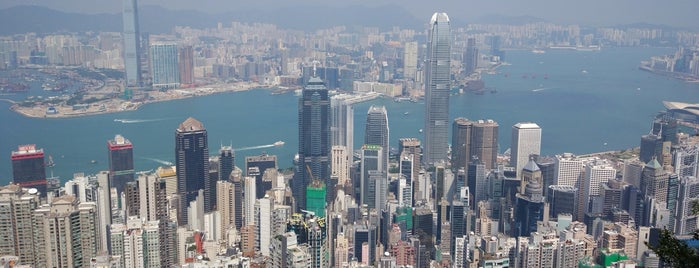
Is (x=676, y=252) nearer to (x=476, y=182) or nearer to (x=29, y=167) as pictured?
(x=476, y=182)

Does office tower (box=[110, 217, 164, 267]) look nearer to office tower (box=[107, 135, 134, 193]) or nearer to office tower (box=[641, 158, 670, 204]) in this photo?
office tower (box=[107, 135, 134, 193])

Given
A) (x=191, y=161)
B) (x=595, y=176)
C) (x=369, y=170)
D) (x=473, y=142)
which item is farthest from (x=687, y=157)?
(x=191, y=161)

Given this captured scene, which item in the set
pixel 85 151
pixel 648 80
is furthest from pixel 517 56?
pixel 85 151

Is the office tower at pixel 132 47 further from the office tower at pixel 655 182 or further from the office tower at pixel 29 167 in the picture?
the office tower at pixel 655 182

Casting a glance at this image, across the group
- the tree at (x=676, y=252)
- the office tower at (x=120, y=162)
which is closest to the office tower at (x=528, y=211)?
the office tower at (x=120, y=162)

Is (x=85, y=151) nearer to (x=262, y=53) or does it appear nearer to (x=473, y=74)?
(x=262, y=53)

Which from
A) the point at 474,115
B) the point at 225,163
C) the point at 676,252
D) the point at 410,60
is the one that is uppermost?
the point at 410,60
